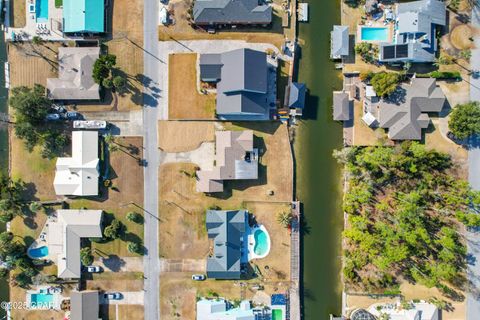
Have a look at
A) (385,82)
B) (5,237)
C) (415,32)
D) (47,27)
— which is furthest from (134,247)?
(415,32)

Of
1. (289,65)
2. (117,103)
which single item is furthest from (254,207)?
(117,103)

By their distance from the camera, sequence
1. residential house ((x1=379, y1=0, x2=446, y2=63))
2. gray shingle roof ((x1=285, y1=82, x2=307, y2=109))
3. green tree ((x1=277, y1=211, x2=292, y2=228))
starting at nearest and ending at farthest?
residential house ((x1=379, y1=0, x2=446, y2=63)) < gray shingle roof ((x1=285, y1=82, x2=307, y2=109)) < green tree ((x1=277, y1=211, x2=292, y2=228))

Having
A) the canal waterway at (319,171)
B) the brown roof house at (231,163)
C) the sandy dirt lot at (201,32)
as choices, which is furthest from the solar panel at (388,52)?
the brown roof house at (231,163)

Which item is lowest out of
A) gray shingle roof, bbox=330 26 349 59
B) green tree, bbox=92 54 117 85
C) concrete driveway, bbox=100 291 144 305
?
concrete driveway, bbox=100 291 144 305

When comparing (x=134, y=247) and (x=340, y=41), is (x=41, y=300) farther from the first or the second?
(x=340, y=41)

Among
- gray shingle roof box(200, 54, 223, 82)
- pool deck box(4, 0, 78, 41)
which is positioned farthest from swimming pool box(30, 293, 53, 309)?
gray shingle roof box(200, 54, 223, 82)

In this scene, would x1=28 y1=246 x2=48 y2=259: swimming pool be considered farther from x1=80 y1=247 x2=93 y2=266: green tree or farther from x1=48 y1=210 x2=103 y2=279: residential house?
x1=80 y1=247 x2=93 y2=266: green tree

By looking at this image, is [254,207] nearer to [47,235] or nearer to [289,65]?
[289,65]
